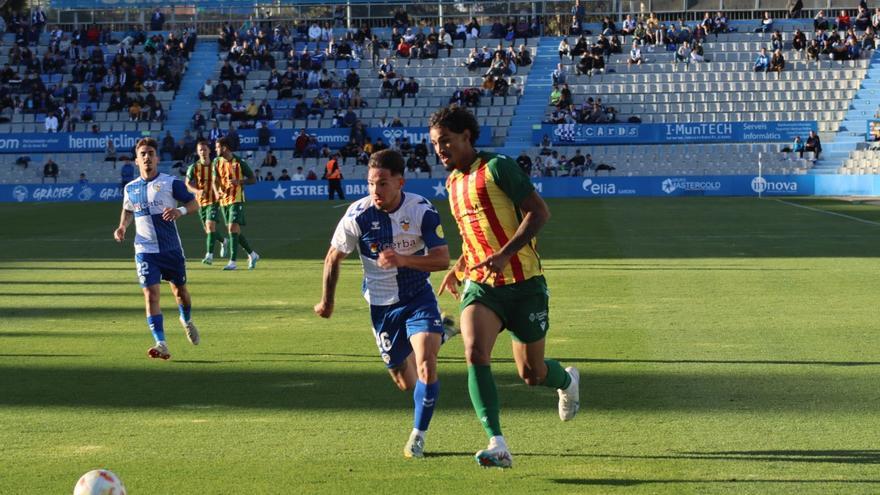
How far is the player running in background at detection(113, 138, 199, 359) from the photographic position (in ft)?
39.5

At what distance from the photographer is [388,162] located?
7711 millimetres

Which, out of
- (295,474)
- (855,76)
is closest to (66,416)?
(295,474)

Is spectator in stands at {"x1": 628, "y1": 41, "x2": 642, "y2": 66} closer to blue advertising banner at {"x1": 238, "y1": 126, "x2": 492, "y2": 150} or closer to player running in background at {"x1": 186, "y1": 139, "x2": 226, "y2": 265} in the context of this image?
blue advertising banner at {"x1": 238, "y1": 126, "x2": 492, "y2": 150}

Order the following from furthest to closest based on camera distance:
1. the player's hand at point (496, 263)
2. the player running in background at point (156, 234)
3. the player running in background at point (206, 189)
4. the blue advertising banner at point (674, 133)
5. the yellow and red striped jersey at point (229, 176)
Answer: the blue advertising banner at point (674, 133)
the player running in background at point (206, 189)
the yellow and red striped jersey at point (229, 176)
the player running in background at point (156, 234)
the player's hand at point (496, 263)

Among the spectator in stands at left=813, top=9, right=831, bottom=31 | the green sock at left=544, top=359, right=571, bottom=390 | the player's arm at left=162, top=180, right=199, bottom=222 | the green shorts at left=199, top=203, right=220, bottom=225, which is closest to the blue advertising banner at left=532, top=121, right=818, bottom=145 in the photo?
the spectator in stands at left=813, top=9, right=831, bottom=31

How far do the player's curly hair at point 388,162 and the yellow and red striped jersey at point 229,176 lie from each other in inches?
560

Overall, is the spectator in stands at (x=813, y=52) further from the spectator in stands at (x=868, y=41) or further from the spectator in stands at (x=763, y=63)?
the spectator in stands at (x=868, y=41)

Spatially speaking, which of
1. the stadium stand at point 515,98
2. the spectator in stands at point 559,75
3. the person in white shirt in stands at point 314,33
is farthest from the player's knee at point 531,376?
the person in white shirt in stands at point 314,33

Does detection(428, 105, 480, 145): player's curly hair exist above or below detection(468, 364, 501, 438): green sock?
above

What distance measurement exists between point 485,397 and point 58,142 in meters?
50.7

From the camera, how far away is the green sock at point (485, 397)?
7.30m

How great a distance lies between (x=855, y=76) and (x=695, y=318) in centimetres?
4508

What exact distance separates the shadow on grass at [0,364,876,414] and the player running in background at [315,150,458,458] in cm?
141

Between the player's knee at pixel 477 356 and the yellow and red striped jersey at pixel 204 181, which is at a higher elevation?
the player's knee at pixel 477 356
